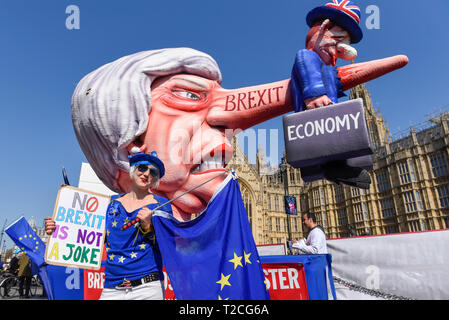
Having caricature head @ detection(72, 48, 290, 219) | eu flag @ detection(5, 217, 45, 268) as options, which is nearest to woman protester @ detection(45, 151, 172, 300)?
caricature head @ detection(72, 48, 290, 219)

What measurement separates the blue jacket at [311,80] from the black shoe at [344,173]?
0.66 meters

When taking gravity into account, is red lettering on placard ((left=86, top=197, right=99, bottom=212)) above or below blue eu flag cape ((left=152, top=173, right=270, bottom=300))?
above

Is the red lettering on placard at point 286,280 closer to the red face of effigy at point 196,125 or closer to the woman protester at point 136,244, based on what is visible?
the red face of effigy at point 196,125

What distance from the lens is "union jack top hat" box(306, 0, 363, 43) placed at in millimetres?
3199

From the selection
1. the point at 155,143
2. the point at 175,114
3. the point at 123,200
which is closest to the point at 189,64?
the point at 175,114

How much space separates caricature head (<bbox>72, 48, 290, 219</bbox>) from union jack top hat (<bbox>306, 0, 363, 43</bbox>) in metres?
0.89

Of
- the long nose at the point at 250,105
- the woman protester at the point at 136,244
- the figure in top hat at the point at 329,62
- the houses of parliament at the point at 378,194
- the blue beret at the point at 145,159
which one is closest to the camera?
the woman protester at the point at 136,244

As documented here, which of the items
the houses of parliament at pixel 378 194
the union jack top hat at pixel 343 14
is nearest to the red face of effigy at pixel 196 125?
the union jack top hat at pixel 343 14

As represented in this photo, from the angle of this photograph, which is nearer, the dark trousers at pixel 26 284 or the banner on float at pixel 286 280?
the banner on float at pixel 286 280

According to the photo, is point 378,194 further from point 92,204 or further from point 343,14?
point 92,204

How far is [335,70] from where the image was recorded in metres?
3.32

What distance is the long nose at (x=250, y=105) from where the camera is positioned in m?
3.42

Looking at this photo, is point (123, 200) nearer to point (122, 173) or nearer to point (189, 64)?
point (122, 173)

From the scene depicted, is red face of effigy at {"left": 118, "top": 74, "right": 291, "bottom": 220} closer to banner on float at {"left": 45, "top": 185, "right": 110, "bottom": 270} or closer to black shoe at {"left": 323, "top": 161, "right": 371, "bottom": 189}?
banner on float at {"left": 45, "top": 185, "right": 110, "bottom": 270}
